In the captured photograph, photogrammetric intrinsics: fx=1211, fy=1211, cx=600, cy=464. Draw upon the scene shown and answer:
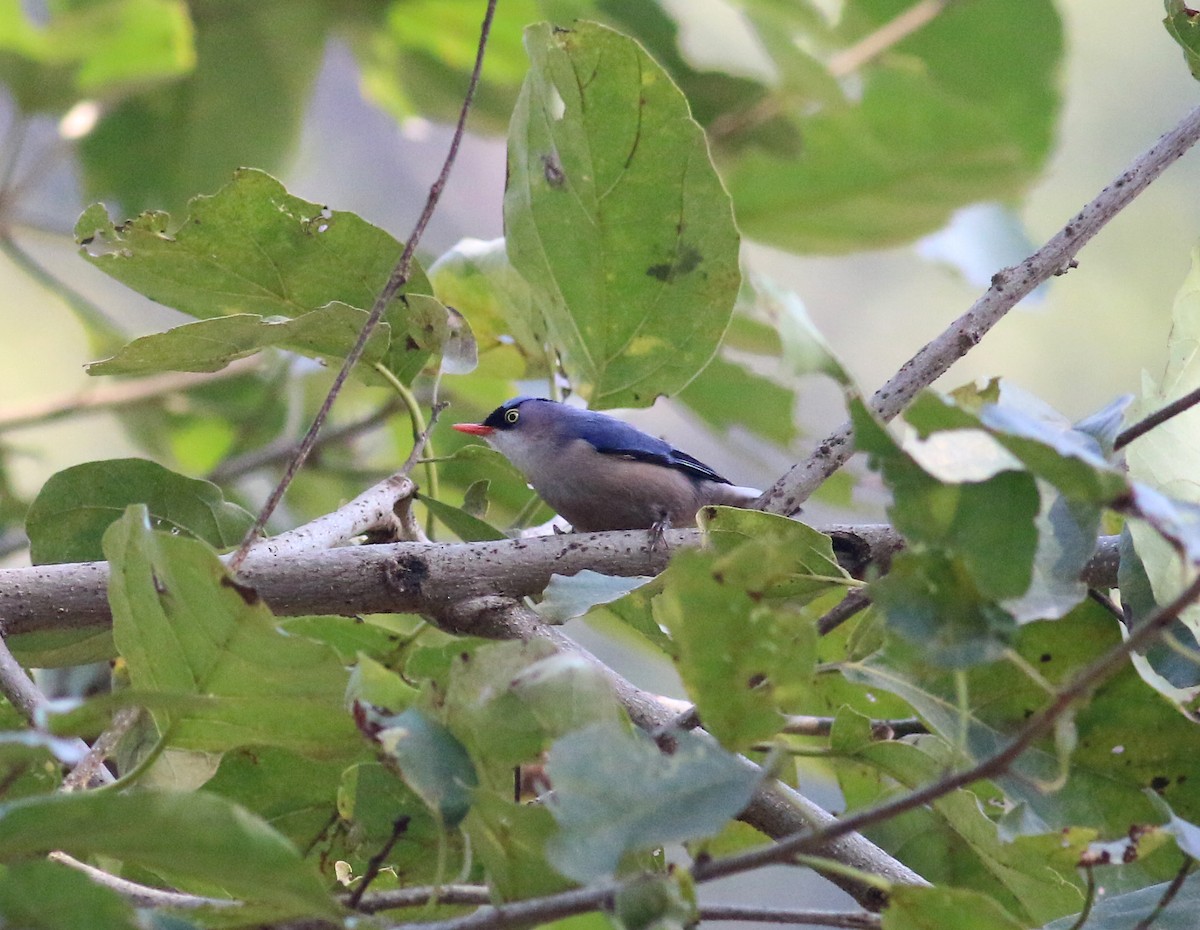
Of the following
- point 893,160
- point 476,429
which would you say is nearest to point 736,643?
point 476,429

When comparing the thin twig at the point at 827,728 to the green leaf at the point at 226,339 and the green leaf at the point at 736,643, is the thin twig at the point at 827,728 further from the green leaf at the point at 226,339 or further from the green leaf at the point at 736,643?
the green leaf at the point at 226,339

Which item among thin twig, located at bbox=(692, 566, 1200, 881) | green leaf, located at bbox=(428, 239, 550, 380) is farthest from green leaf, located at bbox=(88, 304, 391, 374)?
thin twig, located at bbox=(692, 566, 1200, 881)

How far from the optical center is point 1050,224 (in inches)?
365

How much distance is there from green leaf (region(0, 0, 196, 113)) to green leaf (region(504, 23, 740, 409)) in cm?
228

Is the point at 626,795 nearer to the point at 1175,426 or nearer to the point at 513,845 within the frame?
the point at 513,845

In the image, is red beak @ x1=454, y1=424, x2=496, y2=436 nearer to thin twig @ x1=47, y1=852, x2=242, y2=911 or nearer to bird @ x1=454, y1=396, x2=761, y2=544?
bird @ x1=454, y1=396, x2=761, y2=544

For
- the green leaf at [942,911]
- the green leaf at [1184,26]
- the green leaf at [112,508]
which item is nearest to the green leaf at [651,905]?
the green leaf at [942,911]

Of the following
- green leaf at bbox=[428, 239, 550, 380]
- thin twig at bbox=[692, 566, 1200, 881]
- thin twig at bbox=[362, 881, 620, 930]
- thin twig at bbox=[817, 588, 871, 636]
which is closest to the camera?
thin twig at bbox=[692, 566, 1200, 881]

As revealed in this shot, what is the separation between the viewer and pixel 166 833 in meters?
1.13

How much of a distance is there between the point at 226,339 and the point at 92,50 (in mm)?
2552

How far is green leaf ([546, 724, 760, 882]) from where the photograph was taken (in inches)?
44.7

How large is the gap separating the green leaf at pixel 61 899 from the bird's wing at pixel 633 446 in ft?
9.42

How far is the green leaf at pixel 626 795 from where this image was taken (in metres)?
1.14

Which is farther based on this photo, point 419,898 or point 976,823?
point 976,823
